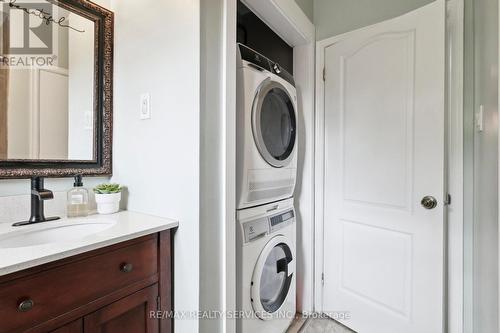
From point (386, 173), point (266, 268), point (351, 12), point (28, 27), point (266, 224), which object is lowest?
point (266, 268)

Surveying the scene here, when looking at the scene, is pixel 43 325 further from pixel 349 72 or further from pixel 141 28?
pixel 349 72

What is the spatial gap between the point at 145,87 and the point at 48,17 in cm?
56

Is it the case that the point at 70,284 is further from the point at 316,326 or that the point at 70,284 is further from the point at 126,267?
the point at 316,326

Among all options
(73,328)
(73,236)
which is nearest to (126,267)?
(73,328)

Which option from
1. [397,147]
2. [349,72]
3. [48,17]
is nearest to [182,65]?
[48,17]

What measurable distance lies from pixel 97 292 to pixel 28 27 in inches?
47.6

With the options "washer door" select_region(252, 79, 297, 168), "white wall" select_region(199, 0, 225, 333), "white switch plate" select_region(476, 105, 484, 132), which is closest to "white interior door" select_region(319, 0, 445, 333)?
"white switch plate" select_region(476, 105, 484, 132)

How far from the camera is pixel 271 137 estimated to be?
4.60ft

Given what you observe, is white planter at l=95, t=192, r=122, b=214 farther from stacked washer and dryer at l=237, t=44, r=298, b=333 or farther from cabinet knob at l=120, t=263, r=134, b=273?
stacked washer and dryer at l=237, t=44, r=298, b=333

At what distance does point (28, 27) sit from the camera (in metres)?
1.11

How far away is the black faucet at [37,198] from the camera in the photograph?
1.02 meters

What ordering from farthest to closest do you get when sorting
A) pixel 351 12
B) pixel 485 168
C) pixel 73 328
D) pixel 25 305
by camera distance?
pixel 351 12, pixel 485 168, pixel 73 328, pixel 25 305

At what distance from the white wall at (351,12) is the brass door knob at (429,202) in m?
1.14

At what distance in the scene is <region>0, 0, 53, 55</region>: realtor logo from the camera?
3.48ft
